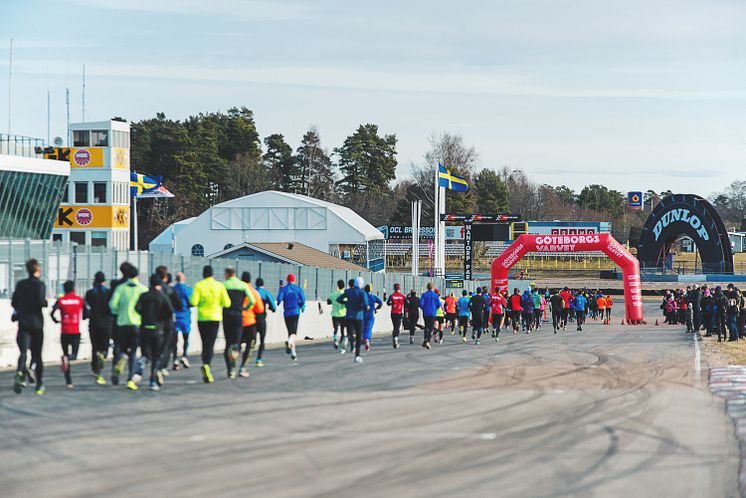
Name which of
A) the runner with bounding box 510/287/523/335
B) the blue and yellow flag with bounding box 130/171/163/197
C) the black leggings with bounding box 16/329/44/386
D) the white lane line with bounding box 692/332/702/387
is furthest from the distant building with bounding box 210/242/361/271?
the black leggings with bounding box 16/329/44/386

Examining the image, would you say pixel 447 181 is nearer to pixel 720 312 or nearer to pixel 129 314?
pixel 720 312

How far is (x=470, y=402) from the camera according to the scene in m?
13.9

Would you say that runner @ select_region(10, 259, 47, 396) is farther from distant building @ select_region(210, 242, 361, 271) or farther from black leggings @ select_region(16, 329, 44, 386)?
distant building @ select_region(210, 242, 361, 271)

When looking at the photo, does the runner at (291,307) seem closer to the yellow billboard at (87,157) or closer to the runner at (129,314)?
the runner at (129,314)

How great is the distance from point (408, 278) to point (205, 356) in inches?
1309

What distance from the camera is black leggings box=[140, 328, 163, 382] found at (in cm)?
1450

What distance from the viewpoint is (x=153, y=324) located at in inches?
572

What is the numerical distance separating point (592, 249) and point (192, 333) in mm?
30020

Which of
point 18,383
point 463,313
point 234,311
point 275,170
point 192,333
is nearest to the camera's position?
point 18,383

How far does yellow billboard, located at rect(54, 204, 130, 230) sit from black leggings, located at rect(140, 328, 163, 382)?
57299 millimetres

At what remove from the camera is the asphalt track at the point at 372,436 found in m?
8.68

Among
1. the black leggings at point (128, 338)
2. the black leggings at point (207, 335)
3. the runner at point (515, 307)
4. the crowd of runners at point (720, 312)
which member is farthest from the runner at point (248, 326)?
the runner at point (515, 307)

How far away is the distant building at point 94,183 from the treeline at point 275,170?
34.4m

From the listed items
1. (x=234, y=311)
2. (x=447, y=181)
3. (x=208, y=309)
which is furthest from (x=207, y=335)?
(x=447, y=181)
